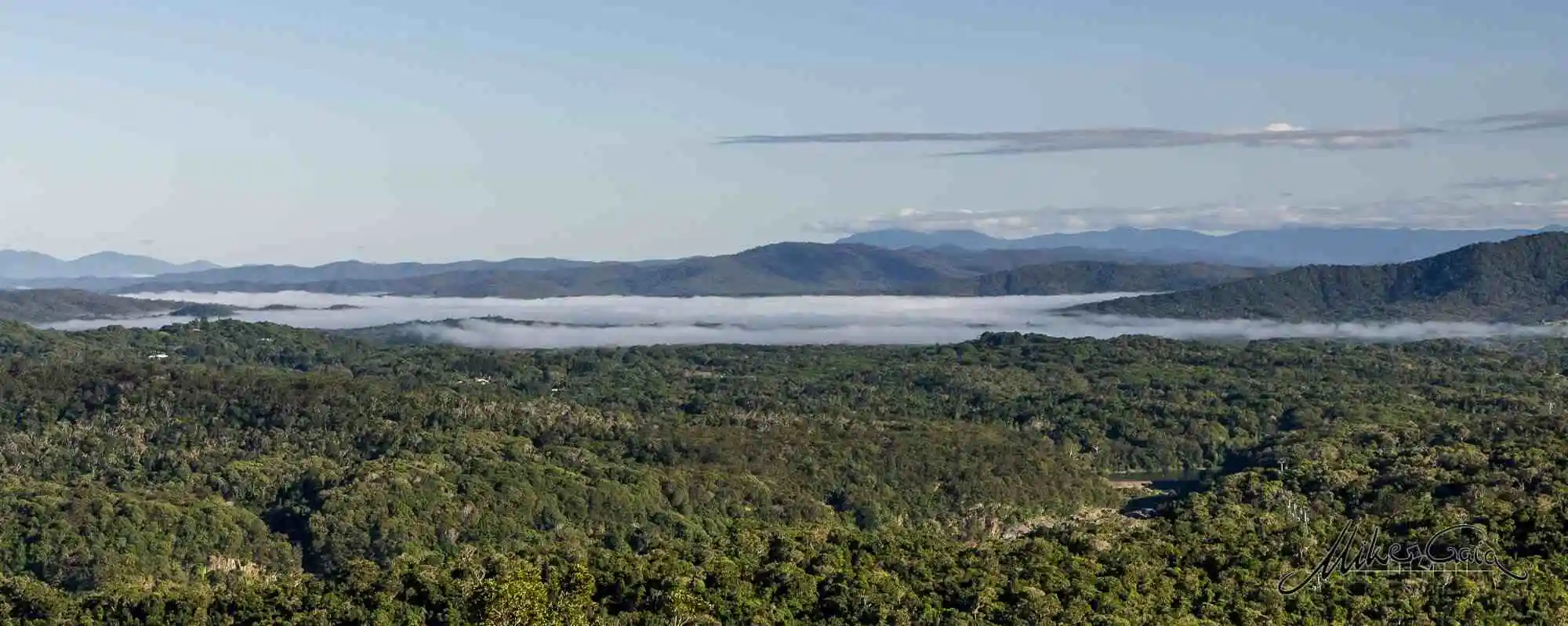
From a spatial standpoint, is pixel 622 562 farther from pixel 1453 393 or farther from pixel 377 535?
pixel 1453 393

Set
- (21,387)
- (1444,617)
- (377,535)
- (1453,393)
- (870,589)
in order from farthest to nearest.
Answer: (1453,393) < (21,387) < (377,535) < (870,589) < (1444,617)

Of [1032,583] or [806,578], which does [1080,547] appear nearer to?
[1032,583]

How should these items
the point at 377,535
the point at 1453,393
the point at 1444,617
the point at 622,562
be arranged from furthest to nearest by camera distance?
the point at 1453,393 < the point at 377,535 < the point at 622,562 < the point at 1444,617

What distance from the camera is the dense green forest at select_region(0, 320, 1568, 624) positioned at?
69.4 m

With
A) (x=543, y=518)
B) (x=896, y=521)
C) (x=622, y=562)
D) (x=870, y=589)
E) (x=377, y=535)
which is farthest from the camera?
(x=896, y=521)

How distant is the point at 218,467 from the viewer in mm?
126188

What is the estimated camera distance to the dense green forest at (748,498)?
228ft

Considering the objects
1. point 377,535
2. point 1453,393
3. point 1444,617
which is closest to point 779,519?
point 377,535

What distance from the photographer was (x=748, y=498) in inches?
4879

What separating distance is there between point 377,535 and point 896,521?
3535cm

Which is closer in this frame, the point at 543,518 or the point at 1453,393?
the point at 543,518

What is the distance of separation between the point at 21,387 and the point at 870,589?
102 meters

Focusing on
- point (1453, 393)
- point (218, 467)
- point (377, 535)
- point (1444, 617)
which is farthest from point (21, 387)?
point (1453, 393)

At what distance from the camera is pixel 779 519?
12050 cm
